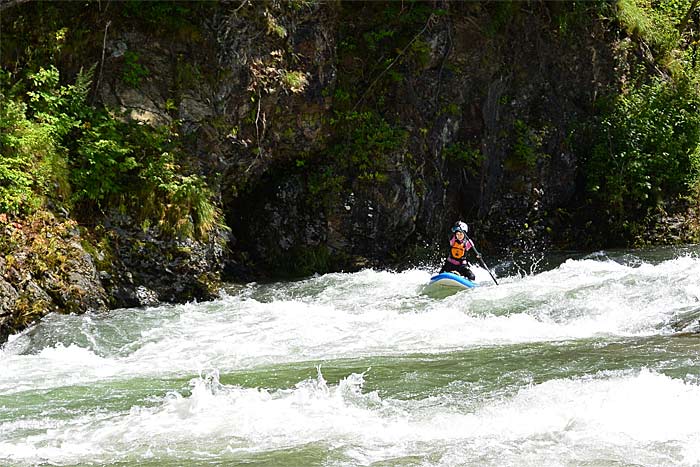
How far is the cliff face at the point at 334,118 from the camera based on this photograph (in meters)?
10.5

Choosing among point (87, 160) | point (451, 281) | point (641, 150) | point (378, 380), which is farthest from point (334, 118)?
point (378, 380)

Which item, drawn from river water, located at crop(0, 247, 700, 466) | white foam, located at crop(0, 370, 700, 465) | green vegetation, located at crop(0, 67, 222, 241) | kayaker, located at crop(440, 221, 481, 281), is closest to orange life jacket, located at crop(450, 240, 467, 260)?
kayaker, located at crop(440, 221, 481, 281)

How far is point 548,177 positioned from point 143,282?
809 cm

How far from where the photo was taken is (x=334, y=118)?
12.8 metres

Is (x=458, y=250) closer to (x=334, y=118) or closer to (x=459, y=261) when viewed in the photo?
(x=459, y=261)

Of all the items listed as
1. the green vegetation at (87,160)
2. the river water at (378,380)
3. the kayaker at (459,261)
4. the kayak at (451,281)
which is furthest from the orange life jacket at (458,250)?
the green vegetation at (87,160)

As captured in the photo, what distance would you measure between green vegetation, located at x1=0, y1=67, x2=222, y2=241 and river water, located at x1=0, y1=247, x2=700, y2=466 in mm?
1494

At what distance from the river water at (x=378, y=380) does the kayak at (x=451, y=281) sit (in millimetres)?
340

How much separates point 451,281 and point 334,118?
3995 millimetres

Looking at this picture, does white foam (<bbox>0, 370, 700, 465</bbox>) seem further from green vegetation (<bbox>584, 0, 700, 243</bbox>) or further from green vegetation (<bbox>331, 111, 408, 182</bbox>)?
green vegetation (<bbox>584, 0, 700, 243</bbox>)

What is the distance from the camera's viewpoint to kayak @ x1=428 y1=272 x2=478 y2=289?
10.0m

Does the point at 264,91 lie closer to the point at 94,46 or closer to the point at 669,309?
the point at 94,46

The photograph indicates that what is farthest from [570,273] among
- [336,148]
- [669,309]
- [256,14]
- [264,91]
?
[256,14]

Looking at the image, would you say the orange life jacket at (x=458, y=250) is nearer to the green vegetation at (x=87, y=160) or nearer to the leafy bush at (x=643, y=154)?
the green vegetation at (x=87, y=160)
